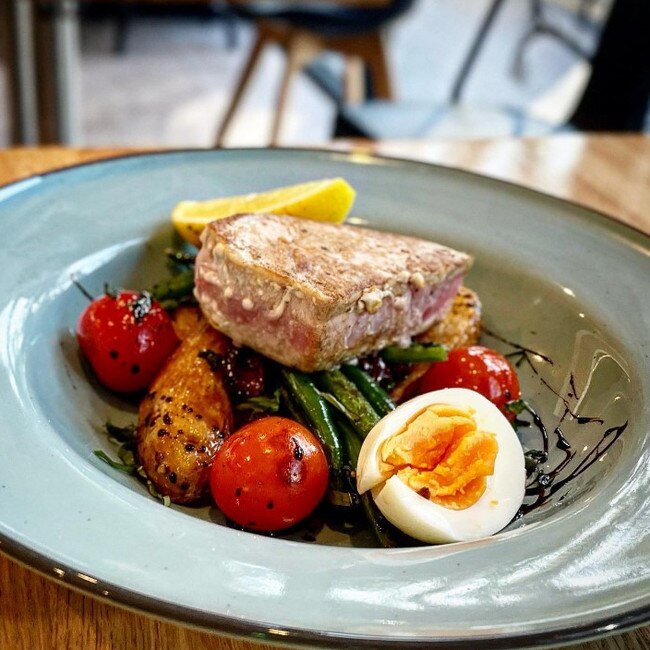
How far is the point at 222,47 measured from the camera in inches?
306

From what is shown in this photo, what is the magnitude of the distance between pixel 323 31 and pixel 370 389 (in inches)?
127

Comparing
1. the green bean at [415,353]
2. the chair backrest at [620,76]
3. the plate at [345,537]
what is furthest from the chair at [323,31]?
the green bean at [415,353]

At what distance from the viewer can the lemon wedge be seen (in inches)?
57.4

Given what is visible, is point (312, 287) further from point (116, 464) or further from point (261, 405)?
point (116, 464)

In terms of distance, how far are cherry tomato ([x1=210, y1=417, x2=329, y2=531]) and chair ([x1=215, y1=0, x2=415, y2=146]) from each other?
10.4ft

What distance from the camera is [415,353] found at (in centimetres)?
136

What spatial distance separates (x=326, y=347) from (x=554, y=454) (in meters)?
0.39

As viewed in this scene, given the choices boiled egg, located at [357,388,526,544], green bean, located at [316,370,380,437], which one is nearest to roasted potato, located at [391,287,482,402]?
green bean, located at [316,370,380,437]

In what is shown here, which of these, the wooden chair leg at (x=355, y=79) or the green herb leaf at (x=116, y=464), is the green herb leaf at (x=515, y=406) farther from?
the wooden chair leg at (x=355, y=79)

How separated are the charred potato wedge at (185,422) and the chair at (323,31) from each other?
2.98 m

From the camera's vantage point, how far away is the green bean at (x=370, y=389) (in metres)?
1.26

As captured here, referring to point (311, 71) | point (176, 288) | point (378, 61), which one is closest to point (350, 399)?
point (176, 288)

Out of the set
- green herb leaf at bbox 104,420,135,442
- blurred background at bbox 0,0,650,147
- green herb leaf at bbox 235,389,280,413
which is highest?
green herb leaf at bbox 235,389,280,413

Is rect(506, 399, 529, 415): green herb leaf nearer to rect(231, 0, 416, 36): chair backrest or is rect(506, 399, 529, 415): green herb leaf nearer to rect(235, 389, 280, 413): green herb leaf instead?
rect(235, 389, 280, 413): green herb leaf
